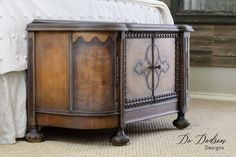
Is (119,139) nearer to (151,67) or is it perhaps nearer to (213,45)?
(151,67)

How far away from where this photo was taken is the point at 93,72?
179 centimetres

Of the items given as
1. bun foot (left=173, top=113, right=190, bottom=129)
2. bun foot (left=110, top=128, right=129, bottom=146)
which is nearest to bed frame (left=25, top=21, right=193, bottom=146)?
bun foot (left=110, top=128, right=129, bottom=146)

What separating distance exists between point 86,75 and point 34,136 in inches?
13.4

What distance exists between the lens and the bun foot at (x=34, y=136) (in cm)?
189

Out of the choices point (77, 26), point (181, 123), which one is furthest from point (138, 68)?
point (181, 123)

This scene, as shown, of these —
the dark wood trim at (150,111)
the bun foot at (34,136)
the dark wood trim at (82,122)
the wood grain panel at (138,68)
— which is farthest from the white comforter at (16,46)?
the dark wood trim at (150,111)

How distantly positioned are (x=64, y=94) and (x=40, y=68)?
0.15 m

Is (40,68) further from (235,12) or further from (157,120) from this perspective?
A: (235,12)

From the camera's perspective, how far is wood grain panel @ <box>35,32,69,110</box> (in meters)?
1.83

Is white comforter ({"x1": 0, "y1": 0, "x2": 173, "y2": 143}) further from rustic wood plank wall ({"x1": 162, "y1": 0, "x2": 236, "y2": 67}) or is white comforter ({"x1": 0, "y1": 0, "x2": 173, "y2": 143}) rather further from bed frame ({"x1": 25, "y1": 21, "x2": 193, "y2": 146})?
rustic wood plank wall ({"x1": 162, "y1": 0, "x2": 236, "y2": 67})

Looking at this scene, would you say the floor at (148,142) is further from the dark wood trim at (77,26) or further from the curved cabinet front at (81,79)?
the dark wood trim at (77,26)

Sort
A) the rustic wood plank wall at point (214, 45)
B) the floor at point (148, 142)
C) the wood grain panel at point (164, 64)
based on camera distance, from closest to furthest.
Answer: the floor at point (148, 142) → the wood grain panel at point (164, 64) → the rustic wood plank wall at point (214, 45)

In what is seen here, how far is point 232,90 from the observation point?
3441 millimetres

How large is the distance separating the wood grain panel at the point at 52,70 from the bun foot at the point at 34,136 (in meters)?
0.10
